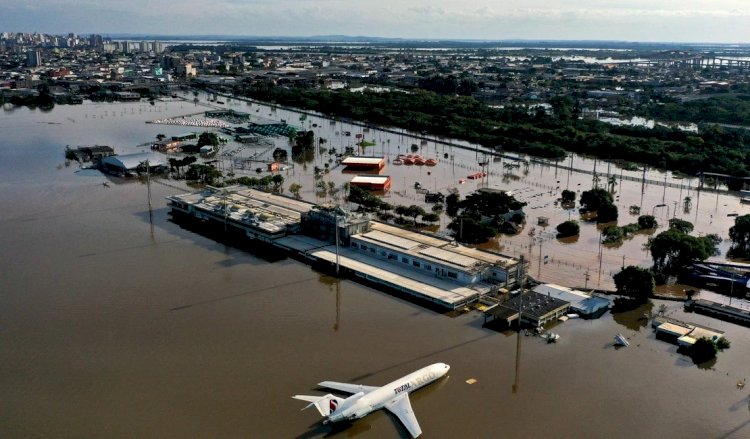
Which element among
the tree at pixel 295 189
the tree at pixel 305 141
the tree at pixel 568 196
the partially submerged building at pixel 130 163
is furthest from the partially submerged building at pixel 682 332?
the tree at pixel 305 141

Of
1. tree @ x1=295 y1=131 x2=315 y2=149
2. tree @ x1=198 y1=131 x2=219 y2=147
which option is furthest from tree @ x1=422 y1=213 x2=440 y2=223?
tree @ x1=198 y1=131 x2=219 y2=147

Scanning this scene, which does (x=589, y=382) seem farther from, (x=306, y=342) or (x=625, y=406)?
(x=306, y=342)

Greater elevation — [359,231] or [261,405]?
[359,231]

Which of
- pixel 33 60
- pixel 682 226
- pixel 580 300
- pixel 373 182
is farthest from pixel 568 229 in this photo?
pixel 33 60

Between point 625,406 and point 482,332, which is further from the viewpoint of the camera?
point 482,332

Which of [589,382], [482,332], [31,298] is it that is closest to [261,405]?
[482,332]

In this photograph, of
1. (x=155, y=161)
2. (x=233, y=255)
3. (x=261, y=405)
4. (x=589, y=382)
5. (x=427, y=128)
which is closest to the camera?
(x=261, y=405)

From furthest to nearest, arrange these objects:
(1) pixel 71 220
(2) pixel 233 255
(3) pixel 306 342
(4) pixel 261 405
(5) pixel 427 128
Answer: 1. (5) pixel 427 128
2. (1) pixel 71 220
3. (2) pixel 233 255
4. (3) pixel 306 342
5. (4) pixel 261 405

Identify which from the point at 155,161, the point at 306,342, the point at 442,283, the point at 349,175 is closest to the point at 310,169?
the point at 349,175
